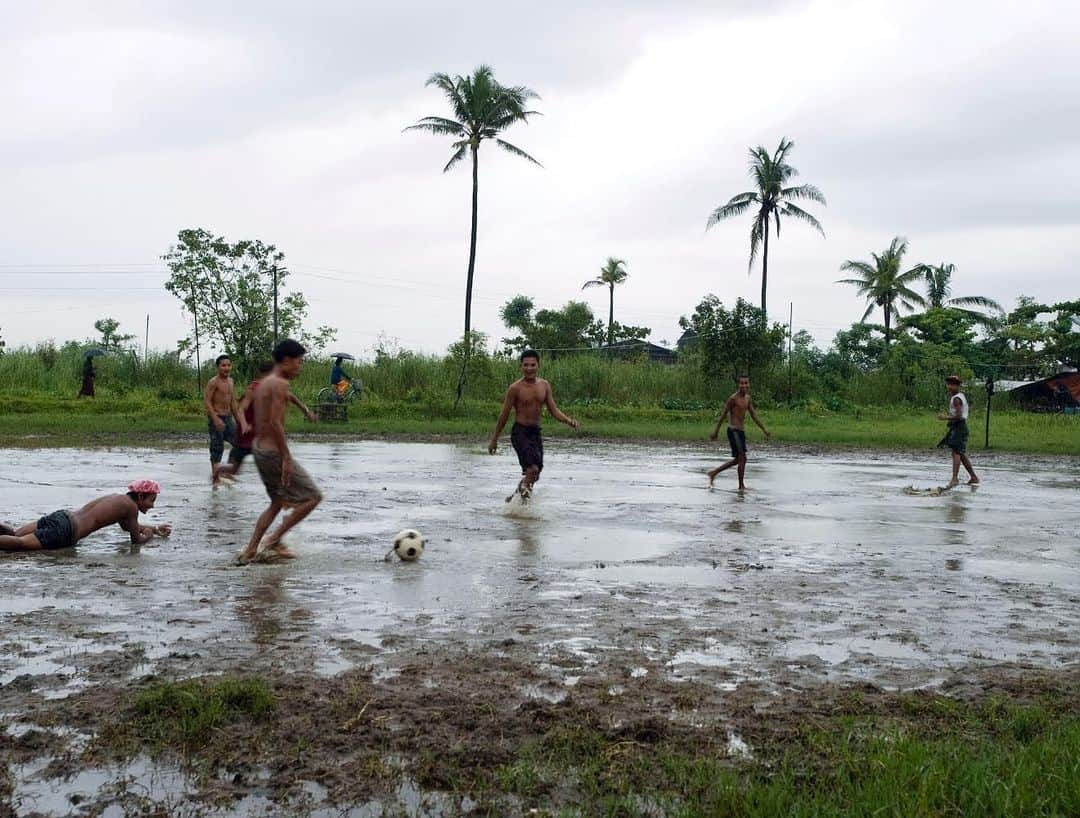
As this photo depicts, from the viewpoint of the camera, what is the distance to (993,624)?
24.4ft

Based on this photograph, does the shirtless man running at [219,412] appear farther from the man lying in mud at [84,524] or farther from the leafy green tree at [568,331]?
the leafy green tree at [568,331]

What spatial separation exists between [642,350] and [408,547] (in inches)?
2308

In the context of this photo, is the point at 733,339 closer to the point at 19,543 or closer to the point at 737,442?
the point at 737,442

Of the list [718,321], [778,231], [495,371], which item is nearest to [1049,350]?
[778,231]

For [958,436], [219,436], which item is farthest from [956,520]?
[219,436]

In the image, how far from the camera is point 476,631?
6812 mm

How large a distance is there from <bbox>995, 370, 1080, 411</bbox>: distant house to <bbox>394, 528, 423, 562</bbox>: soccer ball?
137ft

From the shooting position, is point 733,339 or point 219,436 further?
→ point 733,339

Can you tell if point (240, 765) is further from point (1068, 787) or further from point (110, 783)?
point (1068, 787)

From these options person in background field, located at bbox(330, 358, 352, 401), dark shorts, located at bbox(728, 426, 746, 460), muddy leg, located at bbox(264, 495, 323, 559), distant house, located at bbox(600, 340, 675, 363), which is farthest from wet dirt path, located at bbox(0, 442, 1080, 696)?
distant house, located at bbox(600, 340, 675, 363)

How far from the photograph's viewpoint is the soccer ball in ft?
30.7

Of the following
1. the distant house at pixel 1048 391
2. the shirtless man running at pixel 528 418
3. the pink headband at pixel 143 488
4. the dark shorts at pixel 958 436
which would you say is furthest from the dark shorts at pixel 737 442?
the distant house at pixel 1048 391

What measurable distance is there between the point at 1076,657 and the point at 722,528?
5.84m

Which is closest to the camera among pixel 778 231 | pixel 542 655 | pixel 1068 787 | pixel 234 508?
pixel 1068 787
